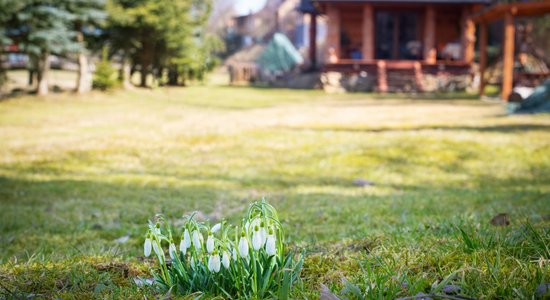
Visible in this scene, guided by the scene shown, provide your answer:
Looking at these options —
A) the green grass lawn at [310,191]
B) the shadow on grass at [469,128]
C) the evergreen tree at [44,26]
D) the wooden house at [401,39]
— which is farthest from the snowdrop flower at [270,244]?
the wooden house at [401,39]

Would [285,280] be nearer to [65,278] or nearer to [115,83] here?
[65,278]

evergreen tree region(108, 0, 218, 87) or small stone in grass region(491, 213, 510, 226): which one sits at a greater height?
evergreen tree region(108, 0, 218, 87)

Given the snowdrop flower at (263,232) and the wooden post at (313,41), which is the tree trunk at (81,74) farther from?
the snowdrop flower at (263,232)

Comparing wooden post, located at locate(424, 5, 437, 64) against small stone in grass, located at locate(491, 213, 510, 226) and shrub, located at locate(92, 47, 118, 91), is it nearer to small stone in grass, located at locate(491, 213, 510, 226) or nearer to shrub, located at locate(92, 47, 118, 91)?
shrub, located at locate(92, 47, 118, 91)

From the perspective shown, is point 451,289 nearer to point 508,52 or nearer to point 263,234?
point 263,234

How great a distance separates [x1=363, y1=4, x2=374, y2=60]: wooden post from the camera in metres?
29.7

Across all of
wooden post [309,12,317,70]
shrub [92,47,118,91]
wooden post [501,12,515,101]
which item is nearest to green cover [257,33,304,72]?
wooden post [309,12,317,70]

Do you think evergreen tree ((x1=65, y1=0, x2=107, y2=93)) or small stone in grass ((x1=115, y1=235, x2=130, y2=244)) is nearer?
small stone in grass ((x1=115, y1=235, x2=130, y2=244))

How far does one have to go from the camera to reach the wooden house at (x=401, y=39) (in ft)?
94.5

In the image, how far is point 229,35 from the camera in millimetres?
64688

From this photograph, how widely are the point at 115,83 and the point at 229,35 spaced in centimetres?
3989

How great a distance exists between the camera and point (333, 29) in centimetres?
3084

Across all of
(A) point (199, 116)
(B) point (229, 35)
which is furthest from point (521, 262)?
(B) point (229, 35)

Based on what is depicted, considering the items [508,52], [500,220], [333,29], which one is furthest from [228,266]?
[333,29]
